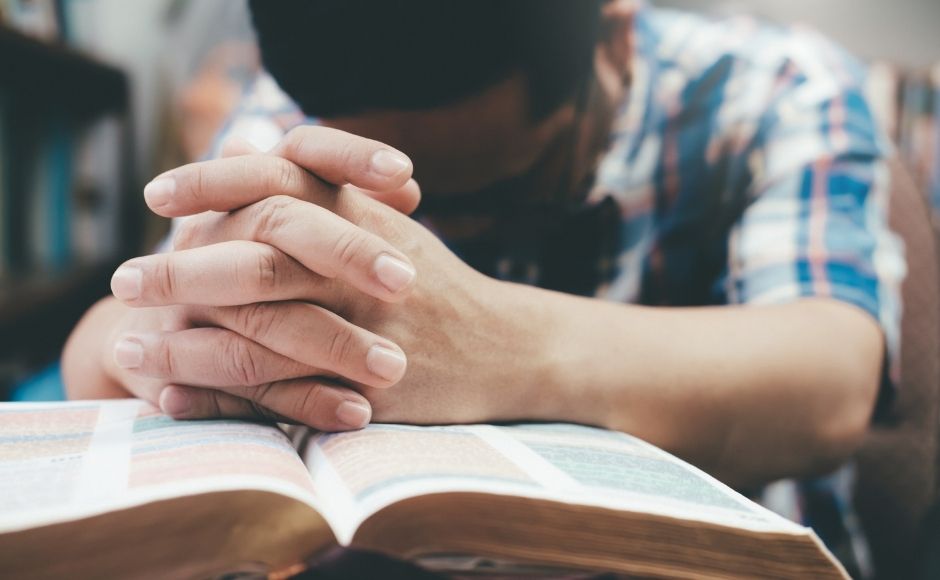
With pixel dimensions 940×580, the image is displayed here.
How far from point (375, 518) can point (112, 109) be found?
5.27 ft

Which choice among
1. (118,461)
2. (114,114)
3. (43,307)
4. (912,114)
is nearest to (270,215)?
(118,461)

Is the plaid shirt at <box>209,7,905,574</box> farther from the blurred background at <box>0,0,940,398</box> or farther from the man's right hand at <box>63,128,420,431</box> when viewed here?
the blurred background at <box>0,0,940,398</box>

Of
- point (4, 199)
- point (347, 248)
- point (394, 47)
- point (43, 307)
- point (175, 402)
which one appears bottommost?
point (43, 307)

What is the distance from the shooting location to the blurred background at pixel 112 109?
120 centimetres

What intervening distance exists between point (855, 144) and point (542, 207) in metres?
0.34

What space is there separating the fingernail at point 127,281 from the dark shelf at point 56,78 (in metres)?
0.97

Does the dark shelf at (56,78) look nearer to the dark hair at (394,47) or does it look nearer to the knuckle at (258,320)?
the dark hair at (394,47)

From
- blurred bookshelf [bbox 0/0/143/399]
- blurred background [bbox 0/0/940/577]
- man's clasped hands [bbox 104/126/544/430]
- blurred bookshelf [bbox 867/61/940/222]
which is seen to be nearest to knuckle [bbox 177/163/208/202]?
man's clasped hands [bbox 104/126/544/430]

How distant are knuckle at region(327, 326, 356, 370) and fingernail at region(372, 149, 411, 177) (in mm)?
100

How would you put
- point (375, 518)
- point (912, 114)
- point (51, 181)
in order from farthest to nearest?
point (912, 114), point (51, 181), point (375, 518)

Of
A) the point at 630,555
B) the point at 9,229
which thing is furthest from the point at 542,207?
the point at 9,229

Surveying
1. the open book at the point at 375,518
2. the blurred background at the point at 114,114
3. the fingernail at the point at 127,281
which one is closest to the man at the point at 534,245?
the fingernail at the point at 127,281

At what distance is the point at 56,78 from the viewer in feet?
4.36

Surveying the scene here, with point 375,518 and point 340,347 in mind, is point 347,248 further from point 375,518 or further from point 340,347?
point 375,518
